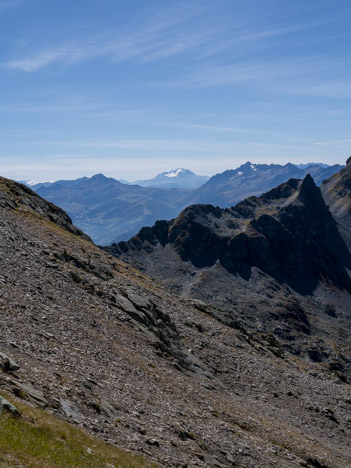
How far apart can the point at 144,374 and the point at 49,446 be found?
17.2 meters

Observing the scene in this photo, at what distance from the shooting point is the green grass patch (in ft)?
52.6

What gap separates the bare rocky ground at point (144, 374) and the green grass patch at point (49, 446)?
1.61 meters

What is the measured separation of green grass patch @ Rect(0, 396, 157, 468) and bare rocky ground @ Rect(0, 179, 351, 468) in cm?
161

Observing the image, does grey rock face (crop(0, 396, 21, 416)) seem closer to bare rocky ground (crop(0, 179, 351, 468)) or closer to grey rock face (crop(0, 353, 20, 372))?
bare rocky ground (crop(0, 179, 351, 468))

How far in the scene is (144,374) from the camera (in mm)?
34031

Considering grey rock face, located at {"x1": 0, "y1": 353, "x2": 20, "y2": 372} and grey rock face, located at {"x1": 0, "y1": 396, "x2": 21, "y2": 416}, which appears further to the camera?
grey rock face, located at {"x1": 0, "y1": 353, "x2": 20, "y2": 372}

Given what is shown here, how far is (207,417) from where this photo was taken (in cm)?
3206

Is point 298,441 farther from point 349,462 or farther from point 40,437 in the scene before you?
point 40,437

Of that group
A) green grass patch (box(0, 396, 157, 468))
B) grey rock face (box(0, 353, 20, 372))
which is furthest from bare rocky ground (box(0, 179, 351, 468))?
green grass patch (box(0, 396, 157, 468))

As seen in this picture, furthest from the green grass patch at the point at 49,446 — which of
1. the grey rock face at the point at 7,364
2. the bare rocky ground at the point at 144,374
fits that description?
the grey rock face at the point at 7,364

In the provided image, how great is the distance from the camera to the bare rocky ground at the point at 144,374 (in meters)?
24.0

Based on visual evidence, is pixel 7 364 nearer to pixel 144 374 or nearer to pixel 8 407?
pixel 8 407

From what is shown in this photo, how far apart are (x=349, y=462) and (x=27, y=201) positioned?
208ft

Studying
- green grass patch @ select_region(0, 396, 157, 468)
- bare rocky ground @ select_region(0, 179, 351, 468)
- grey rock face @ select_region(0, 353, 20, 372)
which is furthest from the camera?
bare rocky ground @ select_region(0, 179, 351, 468)
